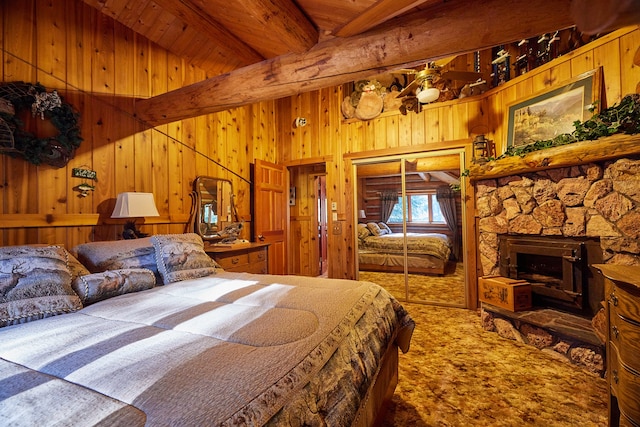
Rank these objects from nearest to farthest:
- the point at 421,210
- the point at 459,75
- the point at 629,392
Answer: the point at 629,392 → the point at 459,75 → the point at 421,210

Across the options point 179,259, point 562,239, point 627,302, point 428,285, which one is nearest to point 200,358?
point 179,259

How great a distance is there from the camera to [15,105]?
76.6 inches

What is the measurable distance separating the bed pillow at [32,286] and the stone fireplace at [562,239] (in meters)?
3.38

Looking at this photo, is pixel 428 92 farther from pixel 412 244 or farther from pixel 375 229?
pixel 412 244

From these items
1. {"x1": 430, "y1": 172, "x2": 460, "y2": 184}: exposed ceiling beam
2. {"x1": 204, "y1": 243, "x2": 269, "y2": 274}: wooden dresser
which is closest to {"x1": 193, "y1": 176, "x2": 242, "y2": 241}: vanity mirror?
{"x1": 204, "y1": 243, "x2": 269, "y2": 274}: wooden dresser

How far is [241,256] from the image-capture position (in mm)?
3162

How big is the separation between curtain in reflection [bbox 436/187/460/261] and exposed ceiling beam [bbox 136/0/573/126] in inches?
99.0

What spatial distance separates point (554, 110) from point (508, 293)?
6.12 ft

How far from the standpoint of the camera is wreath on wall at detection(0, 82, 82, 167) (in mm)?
1895

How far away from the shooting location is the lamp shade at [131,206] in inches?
91.0

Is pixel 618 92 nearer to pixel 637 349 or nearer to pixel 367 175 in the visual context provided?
pixel 637 349

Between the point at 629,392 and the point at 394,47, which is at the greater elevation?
the point at 394,47

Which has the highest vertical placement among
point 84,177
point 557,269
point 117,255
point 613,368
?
point 84,177

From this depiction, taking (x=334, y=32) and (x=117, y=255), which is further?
(x=117, y=255)
